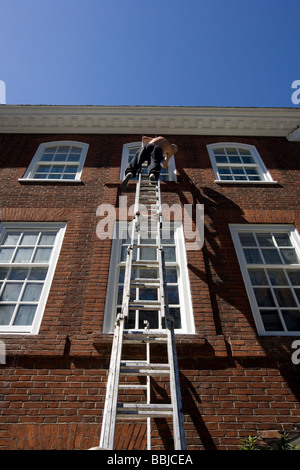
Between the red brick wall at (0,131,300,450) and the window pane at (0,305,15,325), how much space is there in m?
0.48

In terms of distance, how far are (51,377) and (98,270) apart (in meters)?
1.90

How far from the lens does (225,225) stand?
609cm

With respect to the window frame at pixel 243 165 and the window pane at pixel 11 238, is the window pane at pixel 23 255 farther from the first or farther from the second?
the window frame at pixel 243 165

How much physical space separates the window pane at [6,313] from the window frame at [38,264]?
12 centimetres

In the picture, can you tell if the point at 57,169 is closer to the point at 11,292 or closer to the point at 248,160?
the point at 11,292

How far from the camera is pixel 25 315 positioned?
4.70m

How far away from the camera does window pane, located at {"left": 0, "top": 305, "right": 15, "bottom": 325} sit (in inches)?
183

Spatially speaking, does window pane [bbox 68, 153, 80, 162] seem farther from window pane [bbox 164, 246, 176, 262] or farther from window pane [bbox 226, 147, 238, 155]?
window pane [bbox 226, 147, 238, 155]

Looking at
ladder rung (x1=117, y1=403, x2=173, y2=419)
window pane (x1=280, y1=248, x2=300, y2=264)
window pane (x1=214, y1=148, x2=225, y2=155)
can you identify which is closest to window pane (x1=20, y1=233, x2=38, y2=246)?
ladder rung (x1=117, y1=403, x2=173, y2=419)

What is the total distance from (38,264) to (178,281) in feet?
8.92

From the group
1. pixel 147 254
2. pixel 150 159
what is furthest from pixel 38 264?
pixel 150 159

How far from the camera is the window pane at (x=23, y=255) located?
216 inches
